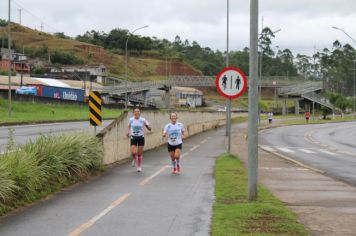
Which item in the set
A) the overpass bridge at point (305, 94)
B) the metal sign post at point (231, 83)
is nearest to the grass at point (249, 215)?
the metal sign post at point (231, 83)

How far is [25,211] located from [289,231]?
4371 mm

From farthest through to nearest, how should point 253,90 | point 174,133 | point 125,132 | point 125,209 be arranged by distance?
point 125,132 < point 174,133 < point 125,209 < point 253,90

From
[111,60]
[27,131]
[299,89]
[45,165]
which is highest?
[111,60]

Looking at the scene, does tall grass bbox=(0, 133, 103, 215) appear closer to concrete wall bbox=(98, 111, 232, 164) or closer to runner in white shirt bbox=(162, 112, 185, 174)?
concrete wall bbox=(98, 111, 232, 164)

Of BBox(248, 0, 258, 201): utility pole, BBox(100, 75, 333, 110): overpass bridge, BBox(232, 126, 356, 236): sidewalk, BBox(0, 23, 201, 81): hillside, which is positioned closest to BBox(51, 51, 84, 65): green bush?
BBox(0, 23, 201, 81): hillside

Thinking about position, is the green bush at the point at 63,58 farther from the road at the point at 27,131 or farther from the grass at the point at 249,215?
the grass at the point at 249,215

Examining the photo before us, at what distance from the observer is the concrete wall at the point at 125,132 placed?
1740 cm

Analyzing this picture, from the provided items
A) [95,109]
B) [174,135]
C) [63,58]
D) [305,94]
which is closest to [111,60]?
[63,58]

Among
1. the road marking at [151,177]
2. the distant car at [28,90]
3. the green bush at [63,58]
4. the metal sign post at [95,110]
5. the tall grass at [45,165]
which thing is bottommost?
the road marking at [151,177]

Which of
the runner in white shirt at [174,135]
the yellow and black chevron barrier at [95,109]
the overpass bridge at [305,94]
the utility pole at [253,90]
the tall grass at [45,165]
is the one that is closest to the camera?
the utility pole at [253,90]

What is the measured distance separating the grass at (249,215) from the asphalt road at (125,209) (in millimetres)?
213

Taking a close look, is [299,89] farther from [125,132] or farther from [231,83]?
[231,83]

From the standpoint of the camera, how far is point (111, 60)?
7003 inches

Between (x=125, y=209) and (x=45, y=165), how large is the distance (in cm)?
271
